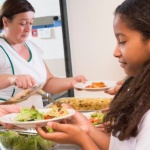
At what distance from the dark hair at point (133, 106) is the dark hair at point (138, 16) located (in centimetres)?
10

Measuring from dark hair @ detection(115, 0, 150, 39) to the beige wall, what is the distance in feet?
6.65

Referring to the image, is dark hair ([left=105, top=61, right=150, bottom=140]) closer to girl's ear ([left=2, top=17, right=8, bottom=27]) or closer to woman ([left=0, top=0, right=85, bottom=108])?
woman ([left=0, top=0, right=85, bottom=108])

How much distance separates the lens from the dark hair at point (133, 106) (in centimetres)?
73

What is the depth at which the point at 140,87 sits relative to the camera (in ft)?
2.47

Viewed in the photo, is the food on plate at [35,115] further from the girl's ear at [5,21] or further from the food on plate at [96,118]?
the girl's ear at [5,21]

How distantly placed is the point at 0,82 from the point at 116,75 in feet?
5.07

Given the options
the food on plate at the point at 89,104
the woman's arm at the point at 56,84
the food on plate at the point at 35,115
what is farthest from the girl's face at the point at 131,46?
the woman's arm at the point at 56,84

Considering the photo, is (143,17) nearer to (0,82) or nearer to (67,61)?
(0,82)

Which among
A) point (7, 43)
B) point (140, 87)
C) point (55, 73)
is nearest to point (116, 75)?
point (55, 73)

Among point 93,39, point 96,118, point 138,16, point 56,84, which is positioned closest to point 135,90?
point 138,16

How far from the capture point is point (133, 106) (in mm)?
762

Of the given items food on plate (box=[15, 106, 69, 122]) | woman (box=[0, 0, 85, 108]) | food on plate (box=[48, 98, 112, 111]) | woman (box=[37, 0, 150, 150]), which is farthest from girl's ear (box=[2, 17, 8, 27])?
woman (box=[37, 0, 150, 150])

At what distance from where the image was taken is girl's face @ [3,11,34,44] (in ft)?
5.89

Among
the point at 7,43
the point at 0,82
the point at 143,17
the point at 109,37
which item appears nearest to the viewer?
the point at 143,17
